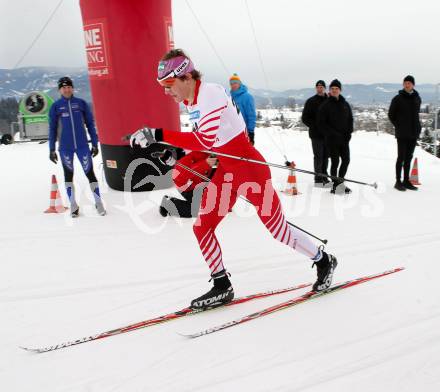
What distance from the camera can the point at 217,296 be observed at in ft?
10.0

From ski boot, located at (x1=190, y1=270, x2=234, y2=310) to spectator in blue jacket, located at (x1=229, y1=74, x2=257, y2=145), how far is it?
12.7 feet

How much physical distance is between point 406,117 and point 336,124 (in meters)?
1.22

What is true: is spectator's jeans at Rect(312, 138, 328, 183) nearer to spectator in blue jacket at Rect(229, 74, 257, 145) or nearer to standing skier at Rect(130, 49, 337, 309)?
spectator in blue jacket at Rect(229, 74, 257, 145)

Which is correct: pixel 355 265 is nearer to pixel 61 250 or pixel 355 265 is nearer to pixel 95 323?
pixel 95 323

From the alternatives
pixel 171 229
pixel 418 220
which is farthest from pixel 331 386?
pixel 418 220

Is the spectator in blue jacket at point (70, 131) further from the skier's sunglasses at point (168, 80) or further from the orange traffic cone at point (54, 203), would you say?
the skier's sunglasses at point (168, 80)

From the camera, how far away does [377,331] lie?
2641 mm

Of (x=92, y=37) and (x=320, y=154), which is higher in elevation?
(x=92, y=37)

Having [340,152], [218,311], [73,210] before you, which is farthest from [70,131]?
[340,152]

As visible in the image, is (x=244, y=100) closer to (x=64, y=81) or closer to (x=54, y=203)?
(x=64, y=81)

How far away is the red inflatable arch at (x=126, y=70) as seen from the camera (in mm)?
6363

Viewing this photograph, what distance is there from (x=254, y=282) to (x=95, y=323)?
1.42 meters

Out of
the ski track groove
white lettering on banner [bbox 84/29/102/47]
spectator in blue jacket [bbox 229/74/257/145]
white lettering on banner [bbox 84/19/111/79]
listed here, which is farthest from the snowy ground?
white lettering on banner [bbox 84/29/102/47]

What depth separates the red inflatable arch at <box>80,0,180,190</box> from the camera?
6363 mm
